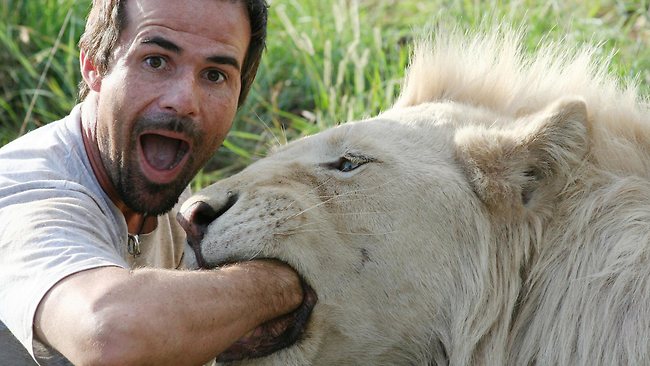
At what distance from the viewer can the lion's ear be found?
2.99m

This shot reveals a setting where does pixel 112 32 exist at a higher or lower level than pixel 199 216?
higher

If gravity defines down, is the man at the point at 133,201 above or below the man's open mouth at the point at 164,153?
above

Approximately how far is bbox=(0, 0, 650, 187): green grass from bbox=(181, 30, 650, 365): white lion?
8.33 feet

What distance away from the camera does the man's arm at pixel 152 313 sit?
8.30 feet

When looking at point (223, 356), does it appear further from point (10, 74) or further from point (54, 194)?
point (10, 74)

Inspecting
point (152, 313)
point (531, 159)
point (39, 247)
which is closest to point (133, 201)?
point (39, 247)

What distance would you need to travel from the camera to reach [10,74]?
647 cm

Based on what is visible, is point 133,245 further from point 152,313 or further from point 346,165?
point 152,313

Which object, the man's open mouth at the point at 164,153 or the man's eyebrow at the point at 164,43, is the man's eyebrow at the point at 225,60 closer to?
the man's eyebrow at the point at 164,43

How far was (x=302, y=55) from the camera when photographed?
6.39m

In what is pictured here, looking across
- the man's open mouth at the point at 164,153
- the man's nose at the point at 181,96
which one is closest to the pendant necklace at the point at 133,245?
the man's open mouth at the point at 164,153

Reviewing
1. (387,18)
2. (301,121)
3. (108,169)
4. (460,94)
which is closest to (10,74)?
(301,121)

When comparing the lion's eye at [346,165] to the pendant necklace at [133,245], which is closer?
the lion's eye at [346,165]

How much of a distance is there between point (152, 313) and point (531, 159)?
3.96ft
